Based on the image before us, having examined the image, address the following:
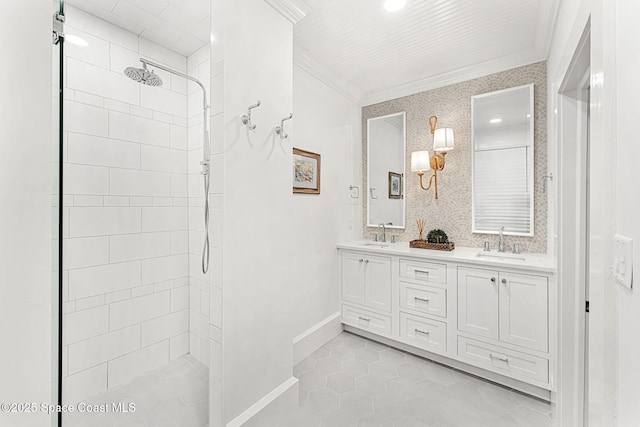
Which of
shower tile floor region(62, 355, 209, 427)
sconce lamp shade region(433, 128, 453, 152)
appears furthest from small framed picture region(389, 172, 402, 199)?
shower tile floor region(62, 355, 209, 427)

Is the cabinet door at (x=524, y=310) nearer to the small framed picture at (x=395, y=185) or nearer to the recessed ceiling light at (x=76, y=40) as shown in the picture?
the small framed picture at (x=395, y=185)

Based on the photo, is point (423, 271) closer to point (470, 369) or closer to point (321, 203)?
point (470, 369)

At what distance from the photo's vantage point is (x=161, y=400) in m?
1.88

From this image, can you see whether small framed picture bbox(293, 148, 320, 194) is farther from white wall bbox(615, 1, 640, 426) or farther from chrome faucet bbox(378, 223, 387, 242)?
white wall bbox(615, 1, 640, 426)

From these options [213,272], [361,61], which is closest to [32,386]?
[213,272]

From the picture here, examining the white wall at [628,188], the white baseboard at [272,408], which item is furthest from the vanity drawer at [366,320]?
the white wall at [628,188]

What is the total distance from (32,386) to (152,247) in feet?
6.63

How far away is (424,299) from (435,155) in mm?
1460

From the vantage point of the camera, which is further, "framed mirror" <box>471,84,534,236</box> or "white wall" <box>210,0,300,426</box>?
"framed mirror" <box>471,84,534,236</box>

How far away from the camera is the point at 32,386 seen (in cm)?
41

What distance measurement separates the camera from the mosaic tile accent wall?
237cm

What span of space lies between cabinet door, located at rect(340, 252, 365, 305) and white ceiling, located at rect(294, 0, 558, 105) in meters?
1.88

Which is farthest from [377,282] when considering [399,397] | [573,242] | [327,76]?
[327,76]

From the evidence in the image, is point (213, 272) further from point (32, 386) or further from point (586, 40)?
point (586, 40)
